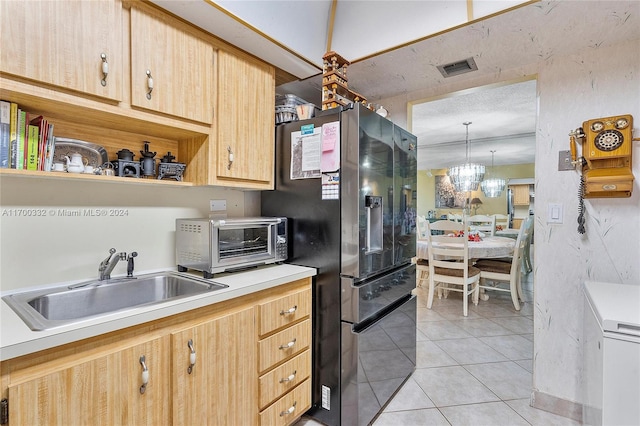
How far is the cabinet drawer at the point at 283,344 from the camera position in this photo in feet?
4.93

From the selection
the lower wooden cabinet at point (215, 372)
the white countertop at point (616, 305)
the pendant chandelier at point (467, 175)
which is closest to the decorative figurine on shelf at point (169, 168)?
the lower wooden cabinet at point (215, 372)

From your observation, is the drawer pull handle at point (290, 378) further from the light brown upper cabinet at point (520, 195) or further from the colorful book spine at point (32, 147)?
the light brown upper cabinet at point (520, 195)

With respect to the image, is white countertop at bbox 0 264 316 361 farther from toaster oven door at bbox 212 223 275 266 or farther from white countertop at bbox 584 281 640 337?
white countertop at bbox 584 281 640 337

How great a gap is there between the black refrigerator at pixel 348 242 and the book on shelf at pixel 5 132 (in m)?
1.26

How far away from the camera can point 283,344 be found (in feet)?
5.28

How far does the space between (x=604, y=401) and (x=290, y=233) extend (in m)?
1.63

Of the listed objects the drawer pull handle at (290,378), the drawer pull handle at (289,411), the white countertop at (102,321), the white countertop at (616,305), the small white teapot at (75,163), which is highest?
the small white teapot at (75,163)

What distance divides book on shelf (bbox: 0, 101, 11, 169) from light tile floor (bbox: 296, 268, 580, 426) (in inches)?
74.6

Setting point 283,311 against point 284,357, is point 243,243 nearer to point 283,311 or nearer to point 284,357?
point 283,311

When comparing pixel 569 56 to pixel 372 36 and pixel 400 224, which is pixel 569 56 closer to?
pixel 372 36

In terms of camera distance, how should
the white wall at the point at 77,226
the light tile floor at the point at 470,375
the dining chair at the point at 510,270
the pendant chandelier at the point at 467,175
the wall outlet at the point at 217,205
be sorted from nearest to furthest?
the white wall at the point at 77,226
the light tile floor at the point at 470,375
the wall outlet at the point at 217,205
the dining chair at the point at 510,270
the pendant chandelier at the point at 467,175

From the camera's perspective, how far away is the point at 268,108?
198cm

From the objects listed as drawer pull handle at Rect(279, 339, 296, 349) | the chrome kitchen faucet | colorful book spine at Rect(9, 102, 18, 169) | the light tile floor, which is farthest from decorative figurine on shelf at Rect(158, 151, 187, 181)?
the light tile floor

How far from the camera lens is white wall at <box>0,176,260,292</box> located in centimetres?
129
